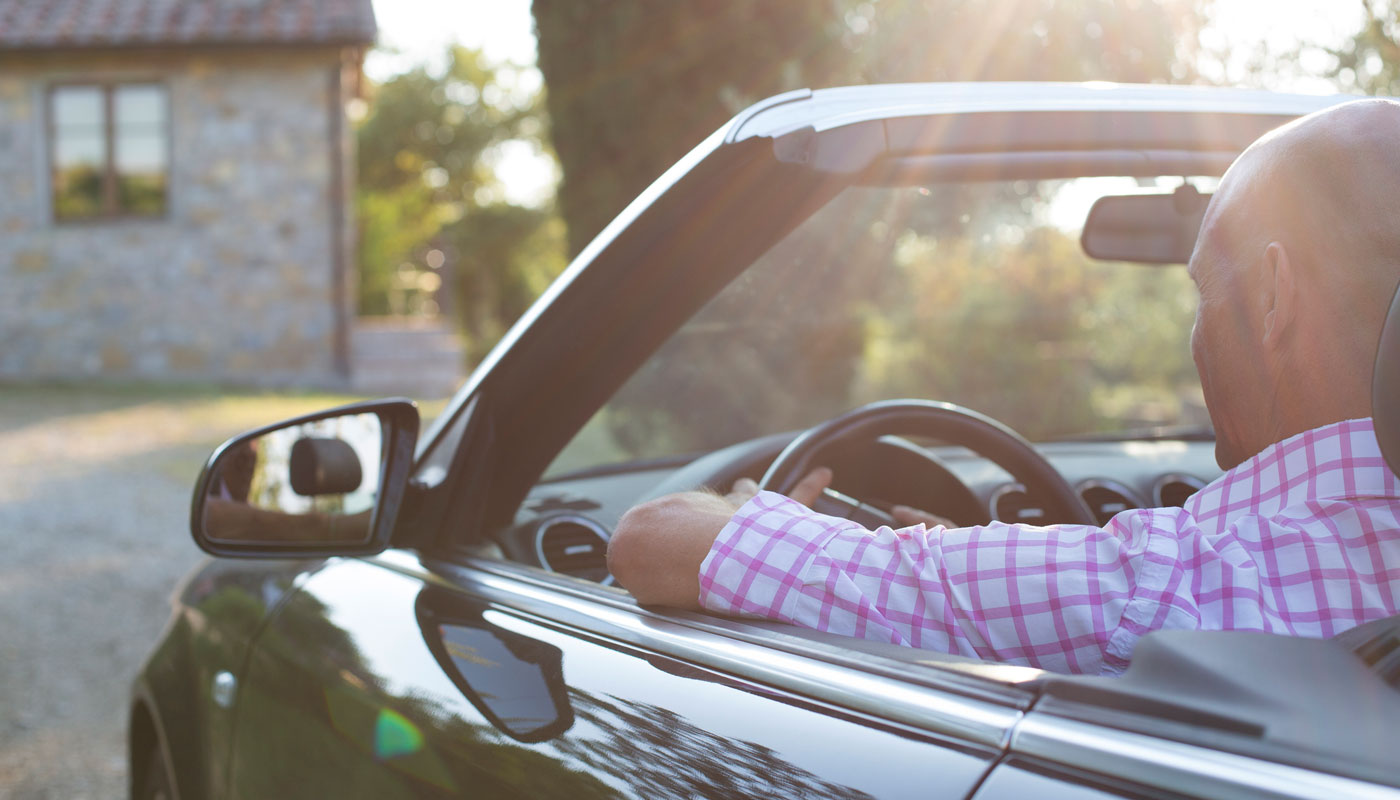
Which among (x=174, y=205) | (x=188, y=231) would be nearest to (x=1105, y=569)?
(x=188, y=231)

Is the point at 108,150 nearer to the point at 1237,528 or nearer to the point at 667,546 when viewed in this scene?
the point at 667,546

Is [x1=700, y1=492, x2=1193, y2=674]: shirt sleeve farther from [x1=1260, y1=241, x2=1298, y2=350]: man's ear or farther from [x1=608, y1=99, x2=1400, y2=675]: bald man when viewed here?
[x1=1260, y1=241, x2=1298, y2=350]: man's ear

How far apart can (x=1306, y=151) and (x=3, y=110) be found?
19103mm

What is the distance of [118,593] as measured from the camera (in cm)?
689

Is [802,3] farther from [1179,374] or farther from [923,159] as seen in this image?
[923,159]

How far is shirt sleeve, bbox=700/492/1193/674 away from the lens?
1.21 metres

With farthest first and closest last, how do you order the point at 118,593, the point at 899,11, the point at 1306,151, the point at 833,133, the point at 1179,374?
1. the point at 1179,374
2. the point at 899,11
3. the point at 118,593
4. the point at 833,133
5. the point at 1306,151

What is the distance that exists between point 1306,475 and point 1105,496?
156 centimetres

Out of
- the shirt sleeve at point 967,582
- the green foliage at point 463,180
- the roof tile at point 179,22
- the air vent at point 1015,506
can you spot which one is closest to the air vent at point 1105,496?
the air vent at point 1015,506

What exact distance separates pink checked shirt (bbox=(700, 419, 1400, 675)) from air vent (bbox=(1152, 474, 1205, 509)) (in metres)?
1.50

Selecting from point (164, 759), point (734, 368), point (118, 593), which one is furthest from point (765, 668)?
point (118, 593)

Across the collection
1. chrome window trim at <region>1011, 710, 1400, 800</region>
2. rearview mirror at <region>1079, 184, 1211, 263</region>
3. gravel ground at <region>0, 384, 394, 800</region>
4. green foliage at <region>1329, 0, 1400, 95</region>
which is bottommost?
gravel ground at <region>0, 384, 394, 800</region>

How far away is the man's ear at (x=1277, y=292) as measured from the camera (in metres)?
1.19

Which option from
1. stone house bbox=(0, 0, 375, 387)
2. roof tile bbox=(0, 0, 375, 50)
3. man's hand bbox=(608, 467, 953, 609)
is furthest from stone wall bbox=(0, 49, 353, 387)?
man's hand bbox=(608, 467, 953, 609)
